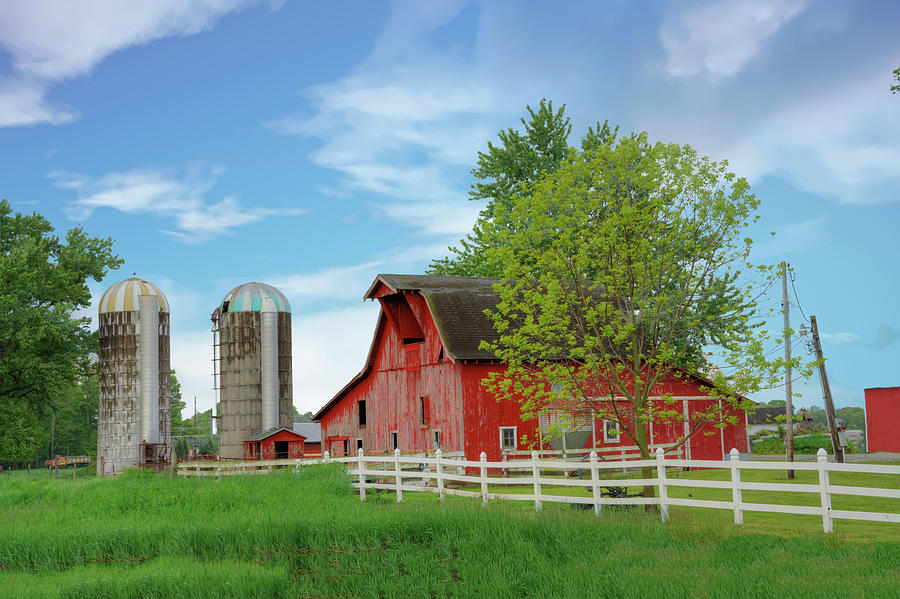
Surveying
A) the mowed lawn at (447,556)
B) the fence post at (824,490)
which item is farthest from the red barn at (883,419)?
the fence post at (824,490)

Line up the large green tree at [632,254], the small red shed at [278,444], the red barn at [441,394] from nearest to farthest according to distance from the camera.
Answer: the large green tree at [632,254]
the red barn at [441,394]
the small red shed at [278,444]

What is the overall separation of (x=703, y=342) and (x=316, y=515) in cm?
3160

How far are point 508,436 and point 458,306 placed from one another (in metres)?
5.77

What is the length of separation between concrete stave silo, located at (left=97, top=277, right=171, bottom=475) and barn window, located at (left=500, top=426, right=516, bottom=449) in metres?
29.7

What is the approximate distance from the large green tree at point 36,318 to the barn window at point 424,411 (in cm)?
2656

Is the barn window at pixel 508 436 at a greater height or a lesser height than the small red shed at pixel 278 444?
greater

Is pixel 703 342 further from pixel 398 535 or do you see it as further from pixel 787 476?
pixel 398 535

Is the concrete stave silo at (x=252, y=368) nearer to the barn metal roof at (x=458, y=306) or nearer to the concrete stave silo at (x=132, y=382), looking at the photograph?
the concrete stave silo at (x=132, y=382)

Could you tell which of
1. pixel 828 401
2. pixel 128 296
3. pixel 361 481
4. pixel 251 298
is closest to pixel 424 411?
pixel 361 481

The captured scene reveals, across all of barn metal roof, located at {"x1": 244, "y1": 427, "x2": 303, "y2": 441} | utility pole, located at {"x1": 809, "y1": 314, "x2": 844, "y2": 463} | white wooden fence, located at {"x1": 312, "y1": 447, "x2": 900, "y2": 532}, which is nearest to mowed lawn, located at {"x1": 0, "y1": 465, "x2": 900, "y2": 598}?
white wooden fence, located at {"x1": 312, "y1": 447, "x2": 900, "y2": 532}

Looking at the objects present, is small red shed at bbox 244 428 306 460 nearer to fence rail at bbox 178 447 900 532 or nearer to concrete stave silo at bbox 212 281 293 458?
concrete stave silo at bbox 212 281 293 458

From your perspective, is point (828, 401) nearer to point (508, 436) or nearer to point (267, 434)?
point (508, 436)

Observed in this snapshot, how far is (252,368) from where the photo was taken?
178ft

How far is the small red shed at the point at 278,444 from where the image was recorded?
167ft
